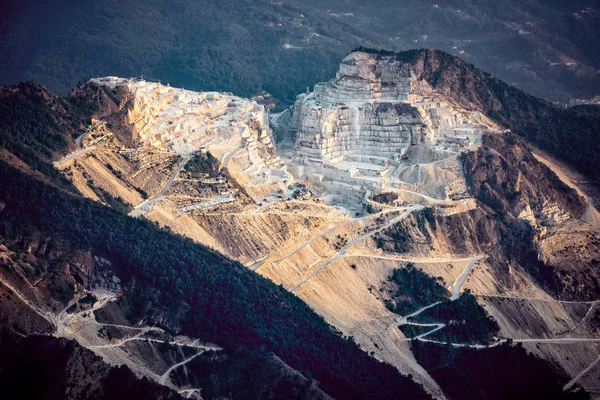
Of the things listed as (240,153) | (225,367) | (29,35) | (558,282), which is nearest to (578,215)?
(558,282)

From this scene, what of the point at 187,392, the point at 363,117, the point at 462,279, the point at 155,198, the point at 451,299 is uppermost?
the point at 363,117

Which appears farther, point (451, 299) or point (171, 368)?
point (451, 299)

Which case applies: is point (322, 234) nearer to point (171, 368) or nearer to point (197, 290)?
point (197, 290)

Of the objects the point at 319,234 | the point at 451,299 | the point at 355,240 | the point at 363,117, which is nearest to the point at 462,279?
the point at 451,299

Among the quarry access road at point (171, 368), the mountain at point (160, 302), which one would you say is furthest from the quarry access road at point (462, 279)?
the quarry access road at point (171, 368)

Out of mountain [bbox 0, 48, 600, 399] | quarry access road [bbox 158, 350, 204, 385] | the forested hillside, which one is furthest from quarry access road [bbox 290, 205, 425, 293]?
quarry access road [bbox 158, 350, 204, 385]

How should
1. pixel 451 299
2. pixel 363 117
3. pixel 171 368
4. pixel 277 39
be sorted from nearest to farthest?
pixel 171 368
pixel 451 299
pixel 363 117
pixel 277 39

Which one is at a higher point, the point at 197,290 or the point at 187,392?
the point at 197,290
